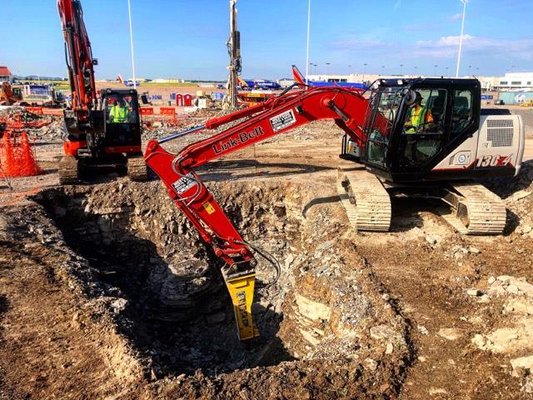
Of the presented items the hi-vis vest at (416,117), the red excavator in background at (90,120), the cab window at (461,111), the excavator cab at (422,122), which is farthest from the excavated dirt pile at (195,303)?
the cab window at (461,111)

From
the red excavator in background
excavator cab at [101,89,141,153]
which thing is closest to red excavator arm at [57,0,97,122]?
the red excavator in background

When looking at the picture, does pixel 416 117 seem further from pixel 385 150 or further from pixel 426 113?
pixel 385 150

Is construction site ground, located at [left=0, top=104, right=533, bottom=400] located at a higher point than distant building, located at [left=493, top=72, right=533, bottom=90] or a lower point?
lower

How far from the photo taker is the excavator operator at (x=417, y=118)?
771 centimetres

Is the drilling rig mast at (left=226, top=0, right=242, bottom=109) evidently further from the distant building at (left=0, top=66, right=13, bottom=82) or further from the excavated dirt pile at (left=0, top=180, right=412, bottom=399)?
the distant building at (left=0, top=66, right=13, bottom=82)

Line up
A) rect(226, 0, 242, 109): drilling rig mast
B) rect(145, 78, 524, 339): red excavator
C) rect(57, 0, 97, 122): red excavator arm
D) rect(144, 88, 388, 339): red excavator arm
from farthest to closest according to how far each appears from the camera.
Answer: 1. rect(226, 0, 242, 109): drilling rig mast
2. rect(57, 0, 97, 122): red excavator arm
3. rect(145, 78, 524, 339): red excavator
4. rect(144, 88, 388, 339): red excavator arm

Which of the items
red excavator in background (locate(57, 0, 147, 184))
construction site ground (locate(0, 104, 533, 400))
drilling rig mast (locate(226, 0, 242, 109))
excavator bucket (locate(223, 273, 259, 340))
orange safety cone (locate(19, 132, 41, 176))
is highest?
drilling rig mast (locate(226, 0, 242, 109))

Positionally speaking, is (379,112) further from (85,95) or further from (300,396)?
(85,95)

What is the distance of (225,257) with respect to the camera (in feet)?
26.1

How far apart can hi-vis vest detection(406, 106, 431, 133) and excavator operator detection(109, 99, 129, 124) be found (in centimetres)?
705

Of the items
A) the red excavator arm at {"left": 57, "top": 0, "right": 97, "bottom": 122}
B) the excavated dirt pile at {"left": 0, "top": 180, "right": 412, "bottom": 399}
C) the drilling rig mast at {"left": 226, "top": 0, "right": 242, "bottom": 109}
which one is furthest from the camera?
the drilling rig mast at {"left": 226, "top": 0, "right": 242, "bottom": 109}

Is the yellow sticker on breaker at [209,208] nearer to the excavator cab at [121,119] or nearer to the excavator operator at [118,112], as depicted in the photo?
the excavator cab at [121,119]

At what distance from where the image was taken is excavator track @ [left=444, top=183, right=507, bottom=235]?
757 centimetres

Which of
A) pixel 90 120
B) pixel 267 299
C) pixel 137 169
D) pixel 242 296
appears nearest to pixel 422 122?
pixel 242 296
